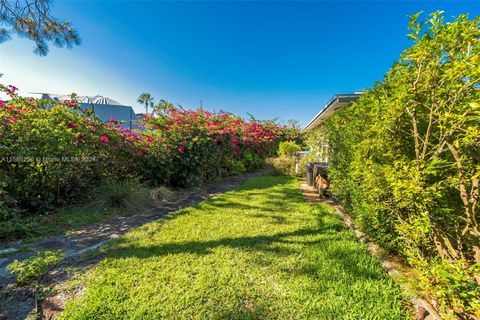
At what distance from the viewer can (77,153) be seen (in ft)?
13.0

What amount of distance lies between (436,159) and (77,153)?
18.7 ft

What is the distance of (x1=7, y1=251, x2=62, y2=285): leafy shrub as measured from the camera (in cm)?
186

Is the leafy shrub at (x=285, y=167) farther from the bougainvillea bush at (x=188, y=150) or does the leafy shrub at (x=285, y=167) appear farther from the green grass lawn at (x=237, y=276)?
the green grass lawn at (x=237, y=276)

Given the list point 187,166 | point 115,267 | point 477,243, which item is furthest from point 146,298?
point 187,166

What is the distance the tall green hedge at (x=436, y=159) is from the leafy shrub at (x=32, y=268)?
3.65m

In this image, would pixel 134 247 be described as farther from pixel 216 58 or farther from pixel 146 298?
pixel 216 58

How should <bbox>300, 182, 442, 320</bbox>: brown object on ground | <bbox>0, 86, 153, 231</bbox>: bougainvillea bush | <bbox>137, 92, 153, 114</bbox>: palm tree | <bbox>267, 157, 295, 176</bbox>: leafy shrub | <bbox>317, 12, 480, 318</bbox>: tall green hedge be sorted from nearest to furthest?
<bbox>317, 12, 480, 318</bbox>: tall green hedge, <bbox>300, 182, 442, 320</bbox>: brown object on ground, <bbox>0, 86, 153, 231</bbox>: bougainvillea bush, <bbox>267, 157, 295, 176</bbox>: leafy shrub, <bbox>137, 92, 153, 114</bbox>: palm tree

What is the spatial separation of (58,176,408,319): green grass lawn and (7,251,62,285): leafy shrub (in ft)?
1.57

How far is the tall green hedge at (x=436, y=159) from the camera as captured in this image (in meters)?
1.37

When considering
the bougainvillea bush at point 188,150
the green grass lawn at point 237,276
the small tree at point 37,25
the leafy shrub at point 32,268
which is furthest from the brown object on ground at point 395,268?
the small tree at point 37,25

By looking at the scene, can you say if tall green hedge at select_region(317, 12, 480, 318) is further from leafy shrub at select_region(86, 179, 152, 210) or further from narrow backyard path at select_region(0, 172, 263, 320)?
leafy shrub at select_region(86, 179, 152, 210)

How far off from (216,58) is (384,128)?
12.4m

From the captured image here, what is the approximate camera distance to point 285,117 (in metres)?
17.7

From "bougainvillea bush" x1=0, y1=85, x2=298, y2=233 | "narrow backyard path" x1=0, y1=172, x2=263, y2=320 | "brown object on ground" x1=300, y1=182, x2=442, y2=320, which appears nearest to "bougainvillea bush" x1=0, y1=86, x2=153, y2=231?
"bougainvillea bush" x1=0, y1=85, x2=298, y2=233
